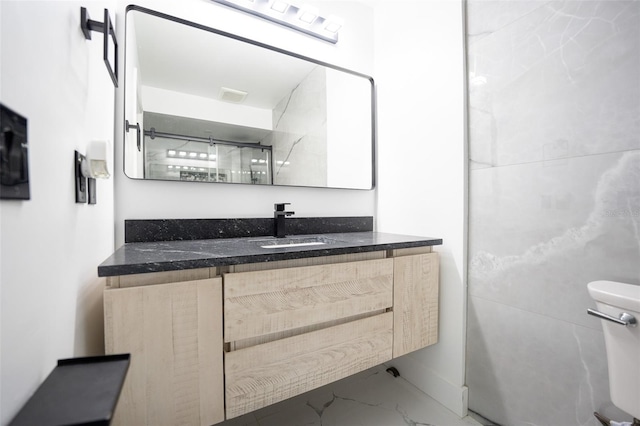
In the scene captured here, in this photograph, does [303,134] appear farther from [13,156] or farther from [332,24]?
[13,156]

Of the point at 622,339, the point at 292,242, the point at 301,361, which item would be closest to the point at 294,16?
the point at 292,242

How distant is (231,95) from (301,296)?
1161 millimetres

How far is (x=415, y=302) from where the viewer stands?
4.66ft

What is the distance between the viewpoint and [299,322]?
1062mm

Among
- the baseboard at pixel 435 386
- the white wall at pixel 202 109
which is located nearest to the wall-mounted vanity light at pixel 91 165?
the white wall at pixel 202 109

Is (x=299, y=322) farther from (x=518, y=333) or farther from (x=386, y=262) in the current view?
(x=518, y=333)

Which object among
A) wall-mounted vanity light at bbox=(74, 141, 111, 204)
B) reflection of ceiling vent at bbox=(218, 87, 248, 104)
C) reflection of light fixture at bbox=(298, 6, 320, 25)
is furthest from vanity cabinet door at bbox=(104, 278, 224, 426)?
reflection of light fixture at bbox=(298, 6, 320, 25)

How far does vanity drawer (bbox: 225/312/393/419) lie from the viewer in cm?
96

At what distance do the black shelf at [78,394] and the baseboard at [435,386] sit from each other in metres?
1.59

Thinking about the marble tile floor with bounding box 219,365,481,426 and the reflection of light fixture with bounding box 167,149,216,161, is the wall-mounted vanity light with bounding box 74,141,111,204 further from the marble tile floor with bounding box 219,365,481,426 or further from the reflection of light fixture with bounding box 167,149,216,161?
the marble tile floor with bounding box 219,365,481,426

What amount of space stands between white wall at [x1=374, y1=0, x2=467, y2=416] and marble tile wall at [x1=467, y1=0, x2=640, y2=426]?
0.23 feet

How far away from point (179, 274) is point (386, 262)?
845 mm

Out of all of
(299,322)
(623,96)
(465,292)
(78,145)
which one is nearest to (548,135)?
(623,96)

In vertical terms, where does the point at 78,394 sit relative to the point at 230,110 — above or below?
below
